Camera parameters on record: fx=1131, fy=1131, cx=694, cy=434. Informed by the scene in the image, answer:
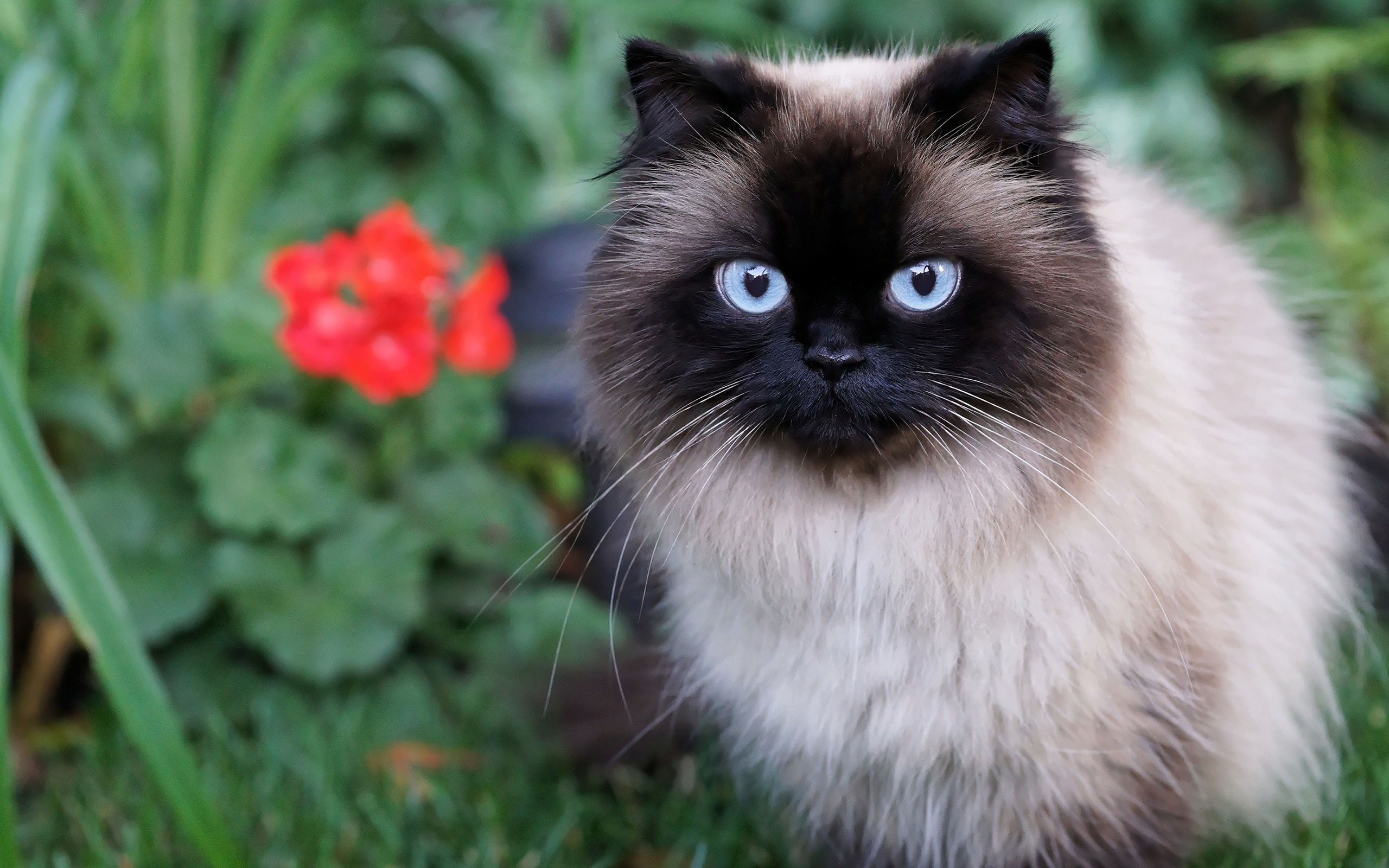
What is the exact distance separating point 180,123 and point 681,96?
1.62 metres

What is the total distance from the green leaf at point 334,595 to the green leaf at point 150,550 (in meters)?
0.08

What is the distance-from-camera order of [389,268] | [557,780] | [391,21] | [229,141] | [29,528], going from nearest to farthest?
1. [29,528]
2. [557,780]
3. [389,268]
4. [229,141]
5. [391,21]

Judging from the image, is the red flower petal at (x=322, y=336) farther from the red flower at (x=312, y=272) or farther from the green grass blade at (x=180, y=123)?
the green grass blade at (x=180, y=123)

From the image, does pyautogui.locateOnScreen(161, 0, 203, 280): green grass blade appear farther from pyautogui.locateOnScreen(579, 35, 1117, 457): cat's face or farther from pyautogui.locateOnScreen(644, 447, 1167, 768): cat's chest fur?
pyautogui.locateOnScreen(644, 447, 1167, 768): cat's chest fur

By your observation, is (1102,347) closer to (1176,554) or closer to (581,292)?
(1176,554)

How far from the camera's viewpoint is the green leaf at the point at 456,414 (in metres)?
2.45

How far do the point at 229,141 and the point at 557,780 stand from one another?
1.54 m

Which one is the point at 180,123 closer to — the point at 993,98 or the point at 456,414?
the point at 456,414

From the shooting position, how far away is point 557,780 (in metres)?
2.07

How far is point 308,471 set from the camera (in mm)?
2293

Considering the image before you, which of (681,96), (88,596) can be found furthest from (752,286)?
(88,596)

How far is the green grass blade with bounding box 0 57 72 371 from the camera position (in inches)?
60.1

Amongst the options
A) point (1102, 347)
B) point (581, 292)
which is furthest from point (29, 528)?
point (1102, 347)

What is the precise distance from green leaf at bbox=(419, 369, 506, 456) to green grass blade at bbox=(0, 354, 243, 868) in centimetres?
107
